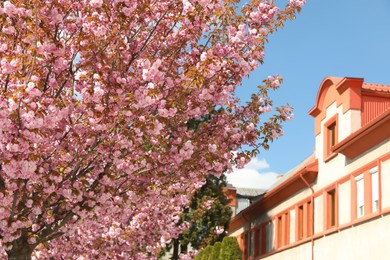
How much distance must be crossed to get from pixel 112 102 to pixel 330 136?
17762mm

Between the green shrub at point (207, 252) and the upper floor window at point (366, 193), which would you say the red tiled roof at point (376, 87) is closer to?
the upper floor window at point (366, 193)

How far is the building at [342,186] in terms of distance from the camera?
20.1 m

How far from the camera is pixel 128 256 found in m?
23.5

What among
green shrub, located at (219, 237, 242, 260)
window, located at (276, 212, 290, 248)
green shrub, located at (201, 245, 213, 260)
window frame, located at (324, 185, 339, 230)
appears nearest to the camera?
window frame, located at (324, 185, 339, 230)

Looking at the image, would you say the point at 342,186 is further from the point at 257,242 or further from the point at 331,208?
the point at 257,242

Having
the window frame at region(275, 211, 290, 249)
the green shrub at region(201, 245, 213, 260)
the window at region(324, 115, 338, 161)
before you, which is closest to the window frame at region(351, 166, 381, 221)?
the window at region(324, 115, 338, 161)

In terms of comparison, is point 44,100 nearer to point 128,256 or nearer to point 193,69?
point 193,69

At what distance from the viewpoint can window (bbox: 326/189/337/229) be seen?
25.0 metres

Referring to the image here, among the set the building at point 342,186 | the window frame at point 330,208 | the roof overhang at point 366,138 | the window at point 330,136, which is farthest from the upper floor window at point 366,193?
the window at point 330,136

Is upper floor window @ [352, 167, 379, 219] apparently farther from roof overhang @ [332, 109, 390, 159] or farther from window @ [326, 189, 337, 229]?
window @ [326, 189, 337, 229]

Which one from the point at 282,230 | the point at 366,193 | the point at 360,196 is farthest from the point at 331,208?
the point at 282,230

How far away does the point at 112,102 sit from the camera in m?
10.2

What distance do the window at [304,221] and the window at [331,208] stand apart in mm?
1858

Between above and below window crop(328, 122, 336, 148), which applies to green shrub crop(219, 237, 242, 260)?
below
